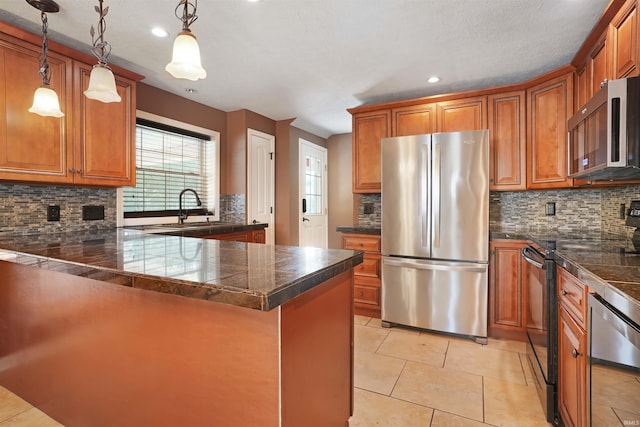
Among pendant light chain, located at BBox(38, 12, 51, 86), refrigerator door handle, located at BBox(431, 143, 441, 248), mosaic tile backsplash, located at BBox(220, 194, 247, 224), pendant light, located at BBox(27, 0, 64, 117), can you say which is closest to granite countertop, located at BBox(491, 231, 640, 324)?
refrigerator door handle, located at BBox(431, 143, 441, 248)

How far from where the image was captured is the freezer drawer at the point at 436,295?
2.69 metres

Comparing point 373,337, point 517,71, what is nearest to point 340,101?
point 517,71

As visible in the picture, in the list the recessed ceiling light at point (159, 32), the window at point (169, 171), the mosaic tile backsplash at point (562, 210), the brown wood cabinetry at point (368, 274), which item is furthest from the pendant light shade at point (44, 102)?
the mosaic tile backsplash at point (562, 210)

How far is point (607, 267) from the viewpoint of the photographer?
1259mm

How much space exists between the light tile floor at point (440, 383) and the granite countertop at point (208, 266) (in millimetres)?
1074

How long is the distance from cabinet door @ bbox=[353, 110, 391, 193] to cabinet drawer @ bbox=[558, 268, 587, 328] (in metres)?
2.07

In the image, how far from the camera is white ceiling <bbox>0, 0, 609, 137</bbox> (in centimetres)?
191

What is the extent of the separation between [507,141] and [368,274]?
1835 millimetres

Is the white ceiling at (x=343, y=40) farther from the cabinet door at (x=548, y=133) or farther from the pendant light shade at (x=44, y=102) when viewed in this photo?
the pendant light shade at (x=44, y=102)

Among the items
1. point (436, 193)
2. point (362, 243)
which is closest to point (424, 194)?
point (436, 193)

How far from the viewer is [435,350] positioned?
2541 millimetres

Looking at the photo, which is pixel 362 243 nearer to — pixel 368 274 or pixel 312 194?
pixel 368 274

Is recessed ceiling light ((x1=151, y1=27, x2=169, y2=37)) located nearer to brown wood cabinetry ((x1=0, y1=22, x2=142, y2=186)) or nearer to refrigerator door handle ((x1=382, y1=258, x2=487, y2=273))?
brown wood cabinetry ((x1=0, y1=22, x2=142, y2=186))

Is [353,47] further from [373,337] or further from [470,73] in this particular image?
[373,337]
